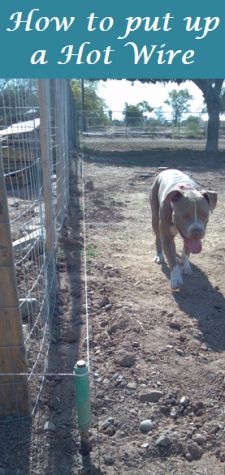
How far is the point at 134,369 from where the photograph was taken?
3.26m

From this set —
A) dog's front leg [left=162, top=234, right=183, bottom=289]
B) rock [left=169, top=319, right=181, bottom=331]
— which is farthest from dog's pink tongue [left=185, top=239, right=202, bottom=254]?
rock [left=169, top=319, right=181, bottom=331]

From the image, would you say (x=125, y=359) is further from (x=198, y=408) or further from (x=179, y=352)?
(x=198, y=408)

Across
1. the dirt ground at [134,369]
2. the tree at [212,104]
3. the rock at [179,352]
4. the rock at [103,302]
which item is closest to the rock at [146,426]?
the dirt ground at [134,369]

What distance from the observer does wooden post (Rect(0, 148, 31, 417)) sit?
2.51 meters

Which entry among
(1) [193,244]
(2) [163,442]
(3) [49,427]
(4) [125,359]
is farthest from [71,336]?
(1) [193,244]

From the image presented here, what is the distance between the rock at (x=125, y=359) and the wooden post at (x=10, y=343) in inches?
30.9

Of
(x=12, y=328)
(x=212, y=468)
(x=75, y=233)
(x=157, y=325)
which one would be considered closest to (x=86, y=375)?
(x=12, y=328)

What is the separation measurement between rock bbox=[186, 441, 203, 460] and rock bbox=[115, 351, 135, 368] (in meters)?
0.82

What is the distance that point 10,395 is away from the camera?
2732 mm

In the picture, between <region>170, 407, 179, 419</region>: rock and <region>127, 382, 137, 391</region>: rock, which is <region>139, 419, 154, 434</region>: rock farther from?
<region>127, 382, 137, 391</region>: rock

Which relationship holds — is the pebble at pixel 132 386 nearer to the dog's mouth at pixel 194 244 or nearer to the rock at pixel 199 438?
the rock at pixel 199 438

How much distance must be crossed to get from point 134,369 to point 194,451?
0.79m

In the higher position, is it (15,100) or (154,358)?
(15,100)

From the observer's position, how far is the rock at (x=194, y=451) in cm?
255
